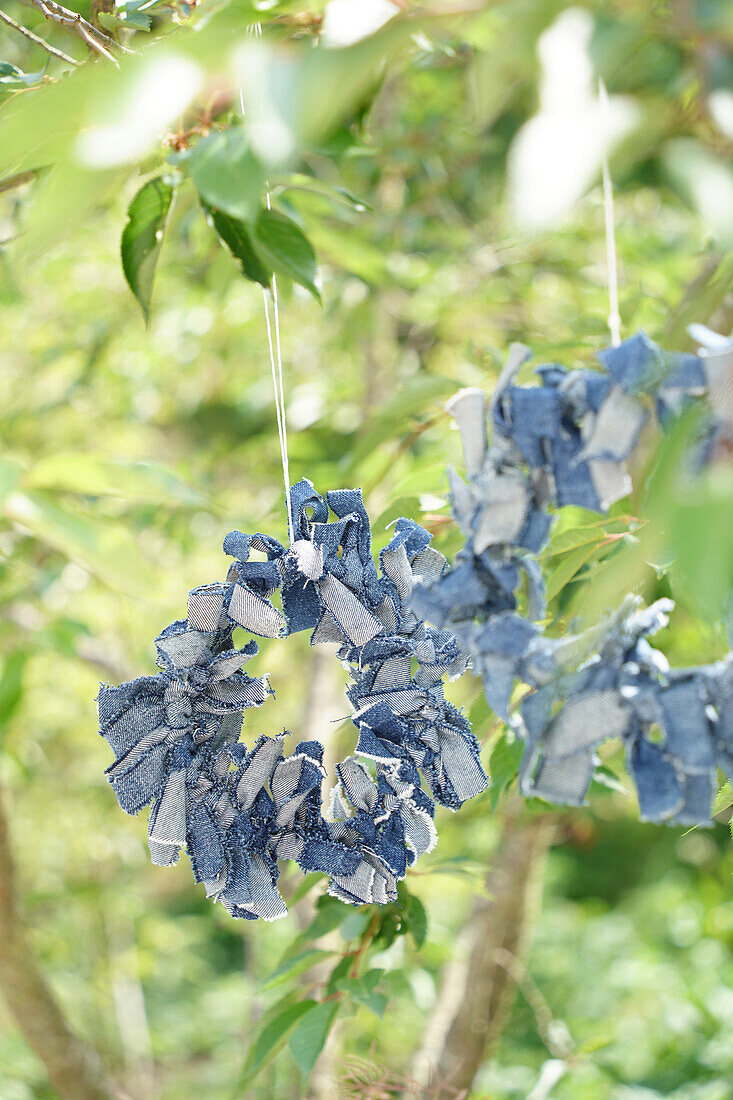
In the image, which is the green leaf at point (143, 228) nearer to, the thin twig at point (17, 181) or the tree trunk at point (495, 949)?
the thin twig at point (17, 181)

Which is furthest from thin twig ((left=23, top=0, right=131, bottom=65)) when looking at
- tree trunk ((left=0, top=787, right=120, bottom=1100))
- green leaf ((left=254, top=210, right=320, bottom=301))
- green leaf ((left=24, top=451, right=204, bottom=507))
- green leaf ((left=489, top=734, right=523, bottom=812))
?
tree trunk ((left=0, top=787, right=120, bottom=1100))

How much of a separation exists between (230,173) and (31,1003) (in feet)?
3.84

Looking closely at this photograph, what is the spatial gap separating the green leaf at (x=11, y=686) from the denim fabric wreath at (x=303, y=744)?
1.87 feet

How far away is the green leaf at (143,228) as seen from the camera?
2.06 feet

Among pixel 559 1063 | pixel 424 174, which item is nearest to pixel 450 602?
pixel 559 1063

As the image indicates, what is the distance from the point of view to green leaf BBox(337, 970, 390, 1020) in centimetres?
69

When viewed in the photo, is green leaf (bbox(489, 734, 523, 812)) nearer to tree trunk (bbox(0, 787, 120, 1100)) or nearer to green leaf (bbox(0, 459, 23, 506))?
green leaf (bbox(0, 459, 23, 506))

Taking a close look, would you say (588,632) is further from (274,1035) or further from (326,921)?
(274,1035)

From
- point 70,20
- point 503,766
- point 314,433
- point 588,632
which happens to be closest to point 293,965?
point 503,766

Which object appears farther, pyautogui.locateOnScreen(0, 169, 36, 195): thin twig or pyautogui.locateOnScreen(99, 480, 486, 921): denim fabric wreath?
pyautogui.locateOnScreen(0, 169, 36, 195): thin twig

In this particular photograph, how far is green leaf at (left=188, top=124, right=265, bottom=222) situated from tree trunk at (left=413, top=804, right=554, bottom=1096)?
1061 mm

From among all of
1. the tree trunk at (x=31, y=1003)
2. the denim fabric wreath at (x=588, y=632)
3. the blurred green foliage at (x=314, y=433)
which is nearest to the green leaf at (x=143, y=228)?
the blurred green foliage at (x=314, y=433)

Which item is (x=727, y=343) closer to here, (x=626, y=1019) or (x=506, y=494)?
(x=506, y=494)

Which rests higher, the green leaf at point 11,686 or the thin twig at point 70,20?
the thin twig at point 70,20
